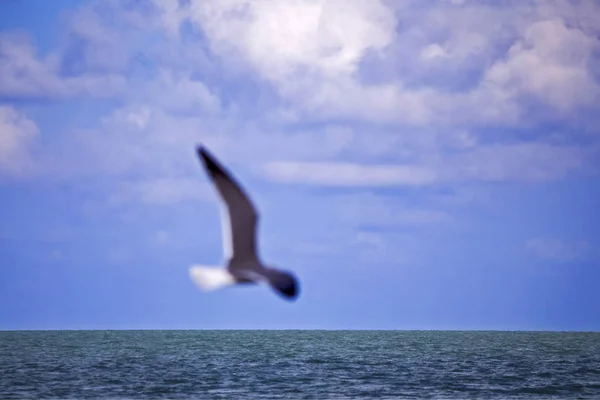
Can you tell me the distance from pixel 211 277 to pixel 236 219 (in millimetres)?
1053

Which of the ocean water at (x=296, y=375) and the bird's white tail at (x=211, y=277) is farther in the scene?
the ocean water at (x=296, y=375)

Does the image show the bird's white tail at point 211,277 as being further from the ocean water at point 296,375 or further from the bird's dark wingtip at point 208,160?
the ocean water at point 296,375

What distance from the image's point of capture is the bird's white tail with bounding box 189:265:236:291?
11.9 metres

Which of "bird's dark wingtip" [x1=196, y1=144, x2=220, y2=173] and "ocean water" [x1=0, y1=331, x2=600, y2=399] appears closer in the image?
"bird's dark wingtip" [x1=196, y1=144, x2=220, y2=173]

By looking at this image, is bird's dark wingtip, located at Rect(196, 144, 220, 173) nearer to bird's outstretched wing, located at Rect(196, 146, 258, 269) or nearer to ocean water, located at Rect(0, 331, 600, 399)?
bird's outstretched wing, located at Rect(196, 146, 258, 269)

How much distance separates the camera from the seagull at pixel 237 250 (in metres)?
11.9

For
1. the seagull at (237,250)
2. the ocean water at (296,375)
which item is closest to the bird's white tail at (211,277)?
the seagull at (237,250)

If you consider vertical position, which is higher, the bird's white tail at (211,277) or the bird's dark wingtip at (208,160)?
the bird's dark wingtip at (208,160)

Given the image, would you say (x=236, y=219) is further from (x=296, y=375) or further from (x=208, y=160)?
(x=296, y=375)

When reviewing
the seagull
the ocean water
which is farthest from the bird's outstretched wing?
the ocean water

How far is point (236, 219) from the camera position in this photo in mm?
12891

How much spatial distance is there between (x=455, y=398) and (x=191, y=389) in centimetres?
1277

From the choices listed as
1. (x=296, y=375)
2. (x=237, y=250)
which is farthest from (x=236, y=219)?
(x=296, y=375)

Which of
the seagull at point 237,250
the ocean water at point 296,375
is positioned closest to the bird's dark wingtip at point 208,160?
the seagull at point 237,250
